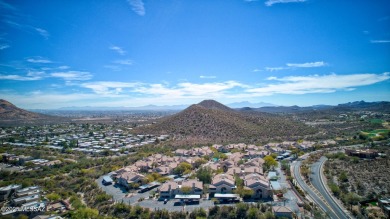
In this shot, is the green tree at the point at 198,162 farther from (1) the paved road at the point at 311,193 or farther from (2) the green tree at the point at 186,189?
(1) the paved road at the point at 311,193

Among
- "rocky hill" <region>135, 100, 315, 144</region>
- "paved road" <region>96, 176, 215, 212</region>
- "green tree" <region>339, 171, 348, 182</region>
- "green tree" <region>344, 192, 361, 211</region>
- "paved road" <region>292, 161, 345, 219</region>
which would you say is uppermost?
"rocky hill" <region>135, 100, 315, 144</region>

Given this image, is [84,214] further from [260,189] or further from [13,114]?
[13,114]

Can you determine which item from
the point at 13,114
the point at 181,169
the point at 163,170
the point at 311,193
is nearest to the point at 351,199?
the point at 311,193

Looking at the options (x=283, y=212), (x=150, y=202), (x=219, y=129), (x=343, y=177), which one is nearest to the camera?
(x=283, y=212)

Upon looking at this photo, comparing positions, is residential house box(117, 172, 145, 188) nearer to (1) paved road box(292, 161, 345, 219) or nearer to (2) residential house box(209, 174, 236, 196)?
(2) residential house box(209, 174, 236, 196)

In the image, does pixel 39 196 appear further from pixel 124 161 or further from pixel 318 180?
pixel 318 180

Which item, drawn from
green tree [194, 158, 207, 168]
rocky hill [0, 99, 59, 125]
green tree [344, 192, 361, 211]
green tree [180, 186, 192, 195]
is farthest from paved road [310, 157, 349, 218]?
rocky hill [0, 99, 59, 125]

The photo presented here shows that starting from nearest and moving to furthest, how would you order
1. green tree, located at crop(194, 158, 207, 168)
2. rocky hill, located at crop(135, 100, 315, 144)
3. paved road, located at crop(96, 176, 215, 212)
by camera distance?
paved road, located at crop(96, 176, 215, 212) < green tree, located at crop(194, 158, 207, 168) < rocky hill, located at crop(135, 100, 315, 144)
